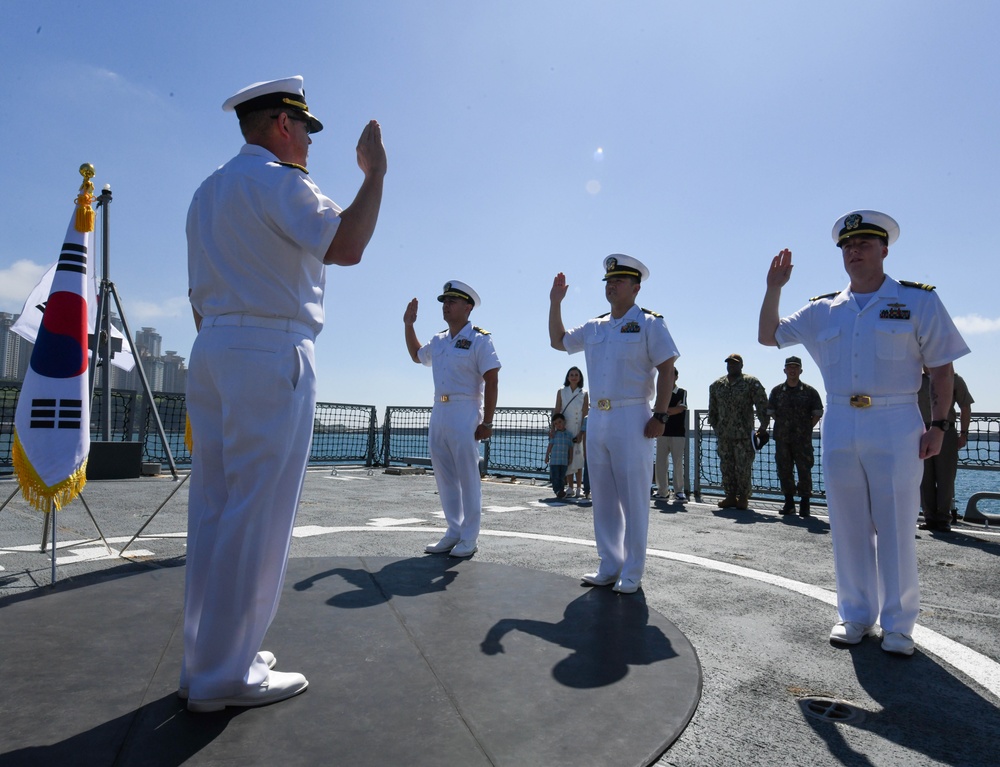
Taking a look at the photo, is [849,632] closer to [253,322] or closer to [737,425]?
[253,322]

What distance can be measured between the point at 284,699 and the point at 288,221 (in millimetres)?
1635

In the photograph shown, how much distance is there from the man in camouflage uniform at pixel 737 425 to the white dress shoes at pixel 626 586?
5.78 metres

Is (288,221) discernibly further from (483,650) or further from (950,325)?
(950,325)

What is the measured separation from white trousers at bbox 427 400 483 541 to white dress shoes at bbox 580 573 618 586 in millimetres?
1228

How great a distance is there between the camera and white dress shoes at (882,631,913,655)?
2.84 metres

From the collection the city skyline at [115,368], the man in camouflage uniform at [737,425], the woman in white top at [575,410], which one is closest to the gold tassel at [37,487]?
the city skyline at [115,368]

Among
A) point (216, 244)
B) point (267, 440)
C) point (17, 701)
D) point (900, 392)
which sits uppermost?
point (216, 244)

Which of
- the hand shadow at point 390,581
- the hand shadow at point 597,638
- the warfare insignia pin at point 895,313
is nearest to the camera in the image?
the hand shadow at point 597,638

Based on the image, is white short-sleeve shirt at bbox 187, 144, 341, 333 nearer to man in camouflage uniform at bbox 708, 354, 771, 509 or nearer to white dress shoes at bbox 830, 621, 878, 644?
white dress shoes at bbox 830, 621, 878, 644

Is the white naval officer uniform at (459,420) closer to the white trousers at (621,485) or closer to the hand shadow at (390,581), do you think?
the hand shadow at (390,581)

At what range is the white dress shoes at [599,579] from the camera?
13.2 feet

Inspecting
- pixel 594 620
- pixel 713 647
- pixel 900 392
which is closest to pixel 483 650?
pixel 594 620

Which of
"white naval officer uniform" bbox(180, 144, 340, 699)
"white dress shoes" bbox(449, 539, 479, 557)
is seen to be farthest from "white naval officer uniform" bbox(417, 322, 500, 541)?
"white naval officer uniform" bbox(180, 144, 340, 699)

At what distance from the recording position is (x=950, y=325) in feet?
10.1
